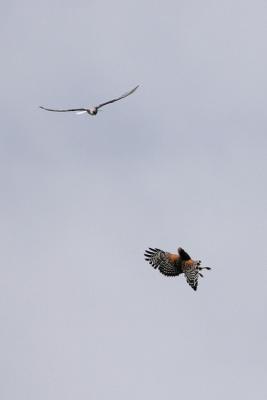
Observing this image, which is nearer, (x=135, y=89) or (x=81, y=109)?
(x=135, y=89)

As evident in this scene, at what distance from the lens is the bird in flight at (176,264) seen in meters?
113

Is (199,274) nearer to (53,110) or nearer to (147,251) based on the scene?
(147,251)

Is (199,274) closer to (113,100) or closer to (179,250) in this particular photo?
(179,250)

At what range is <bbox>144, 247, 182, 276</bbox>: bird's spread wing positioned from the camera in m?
115

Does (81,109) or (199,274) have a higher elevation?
(81,109)

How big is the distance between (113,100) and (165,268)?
11.6 m

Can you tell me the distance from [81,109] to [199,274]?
15744 millimetres

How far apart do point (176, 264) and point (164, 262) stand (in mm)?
1073

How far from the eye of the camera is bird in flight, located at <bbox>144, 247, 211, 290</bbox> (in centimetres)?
11288

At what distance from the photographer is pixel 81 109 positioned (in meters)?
121

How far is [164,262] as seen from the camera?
11550 centimetres

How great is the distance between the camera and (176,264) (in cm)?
11475

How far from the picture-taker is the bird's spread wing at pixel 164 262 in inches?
4523

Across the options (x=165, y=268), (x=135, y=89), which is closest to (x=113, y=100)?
(x=135, y=89)
